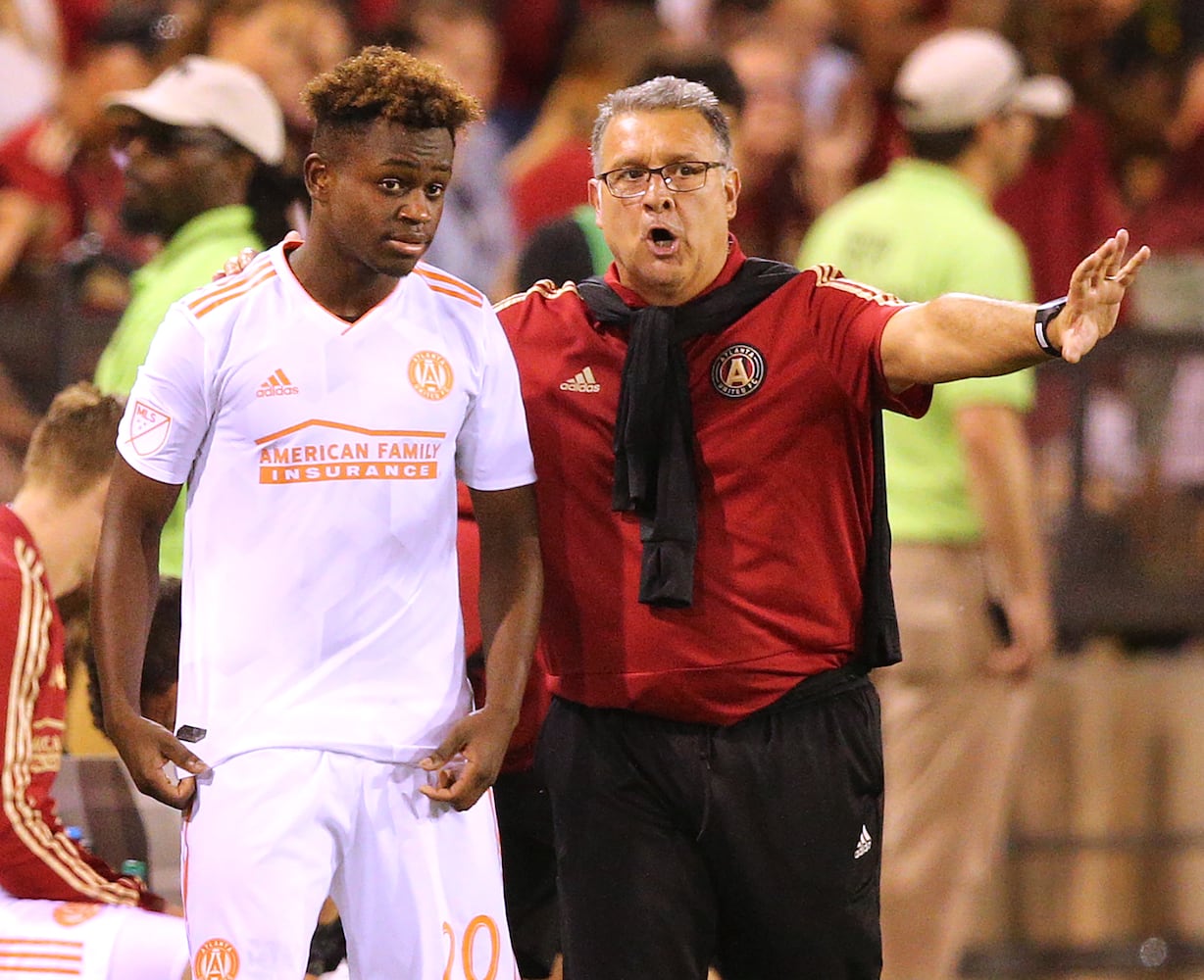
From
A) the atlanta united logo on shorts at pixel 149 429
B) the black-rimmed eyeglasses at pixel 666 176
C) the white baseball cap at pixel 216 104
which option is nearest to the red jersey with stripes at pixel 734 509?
the black-rimmed eyeglasses at pixel 666 176

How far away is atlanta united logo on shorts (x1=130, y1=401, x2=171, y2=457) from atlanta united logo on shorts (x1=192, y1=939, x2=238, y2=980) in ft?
2.34

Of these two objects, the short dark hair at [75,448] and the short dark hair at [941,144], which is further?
the short dark hair at [941,144]

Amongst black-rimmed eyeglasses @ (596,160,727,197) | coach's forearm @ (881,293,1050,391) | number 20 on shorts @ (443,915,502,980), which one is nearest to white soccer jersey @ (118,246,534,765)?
number 20 on shorts @ (443,915,502,980)

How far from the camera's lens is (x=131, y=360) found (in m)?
4.57

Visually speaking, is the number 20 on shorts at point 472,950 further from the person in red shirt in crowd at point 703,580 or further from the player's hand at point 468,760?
the person in red shirt in crowd at point 703,580

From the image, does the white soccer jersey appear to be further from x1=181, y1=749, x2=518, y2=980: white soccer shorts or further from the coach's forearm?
the coach's forearm

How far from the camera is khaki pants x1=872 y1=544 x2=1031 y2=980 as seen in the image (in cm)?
618

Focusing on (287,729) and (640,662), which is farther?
(640,662)

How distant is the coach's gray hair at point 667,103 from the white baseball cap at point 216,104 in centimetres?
150

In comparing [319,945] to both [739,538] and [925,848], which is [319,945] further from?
[925,848]

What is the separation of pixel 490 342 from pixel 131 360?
1497 mm

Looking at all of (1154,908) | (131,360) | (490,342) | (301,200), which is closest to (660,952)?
(490,342)

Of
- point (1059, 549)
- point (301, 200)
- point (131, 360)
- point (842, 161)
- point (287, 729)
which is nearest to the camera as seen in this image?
point (287, 729)

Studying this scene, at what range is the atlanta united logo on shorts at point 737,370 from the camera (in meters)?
3.50
